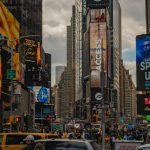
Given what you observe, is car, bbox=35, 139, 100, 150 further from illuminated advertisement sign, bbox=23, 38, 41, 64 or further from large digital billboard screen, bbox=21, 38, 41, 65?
large digital billboard screen, bbox=21, 38, 41, 65

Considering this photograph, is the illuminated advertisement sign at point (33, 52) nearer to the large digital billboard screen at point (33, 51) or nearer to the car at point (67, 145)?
the large digital billboard screen at point (33, 51)

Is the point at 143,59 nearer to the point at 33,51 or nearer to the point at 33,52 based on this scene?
the point at 33,51

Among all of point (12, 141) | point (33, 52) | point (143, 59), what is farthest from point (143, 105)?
point (12, 141)

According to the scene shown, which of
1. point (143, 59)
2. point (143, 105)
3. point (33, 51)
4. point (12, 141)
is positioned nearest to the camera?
point (12, 141)

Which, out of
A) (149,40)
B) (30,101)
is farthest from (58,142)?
(30,101)

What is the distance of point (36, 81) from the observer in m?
145

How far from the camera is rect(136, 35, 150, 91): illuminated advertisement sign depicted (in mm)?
91188

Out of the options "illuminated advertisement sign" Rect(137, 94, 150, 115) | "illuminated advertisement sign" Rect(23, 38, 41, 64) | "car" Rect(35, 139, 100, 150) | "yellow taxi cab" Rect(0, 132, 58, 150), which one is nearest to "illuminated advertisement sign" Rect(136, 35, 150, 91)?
"illuminated advertisement sign" Rect(137, 94, 150, 115)

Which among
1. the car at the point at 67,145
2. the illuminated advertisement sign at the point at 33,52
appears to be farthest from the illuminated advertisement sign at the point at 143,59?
the car at the point at 67,145

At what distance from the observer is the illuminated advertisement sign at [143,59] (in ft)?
299

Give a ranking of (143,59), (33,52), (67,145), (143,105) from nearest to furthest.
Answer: (67,145), (143,105), (143,59), (33,52)

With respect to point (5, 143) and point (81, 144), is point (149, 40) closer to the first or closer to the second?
point (5, 143)

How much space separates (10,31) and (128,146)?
2192 inches

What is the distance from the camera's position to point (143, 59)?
92062 millimetres
